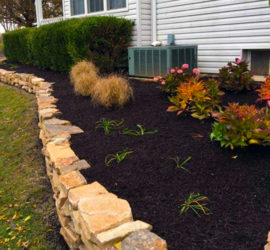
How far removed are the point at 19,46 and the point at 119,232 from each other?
9835 millimetres

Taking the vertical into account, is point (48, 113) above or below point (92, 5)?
below

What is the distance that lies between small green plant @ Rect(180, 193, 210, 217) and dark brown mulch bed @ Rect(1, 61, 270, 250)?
1.5 inches

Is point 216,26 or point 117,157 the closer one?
point 117,157

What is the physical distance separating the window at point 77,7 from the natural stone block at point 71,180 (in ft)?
24.2

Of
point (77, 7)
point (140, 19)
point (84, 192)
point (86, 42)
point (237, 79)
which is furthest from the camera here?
point (77, 7)

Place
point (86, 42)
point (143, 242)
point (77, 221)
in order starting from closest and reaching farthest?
point (143, 242) → point (77, 221) → point (86, 42)

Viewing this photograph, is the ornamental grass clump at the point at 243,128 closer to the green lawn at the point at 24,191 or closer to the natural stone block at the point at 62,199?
the natural stone block at the point at 62,199

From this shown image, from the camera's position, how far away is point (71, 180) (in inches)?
99.3

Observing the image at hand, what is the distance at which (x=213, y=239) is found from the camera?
188 centimetres

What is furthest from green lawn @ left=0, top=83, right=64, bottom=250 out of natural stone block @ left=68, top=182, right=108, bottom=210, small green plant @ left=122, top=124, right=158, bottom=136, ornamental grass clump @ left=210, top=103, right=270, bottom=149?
ornamental grass clump @ left=210, top=103, right=270, bottom=149

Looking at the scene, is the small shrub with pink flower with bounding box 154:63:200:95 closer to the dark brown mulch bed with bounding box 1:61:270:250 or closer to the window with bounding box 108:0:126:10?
the dark brown mulch bed with bounding box 1:61:270:250

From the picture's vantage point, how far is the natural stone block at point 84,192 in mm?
2232

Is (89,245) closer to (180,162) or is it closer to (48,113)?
(180,162)

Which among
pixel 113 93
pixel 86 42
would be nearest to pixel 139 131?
pixel 113 93
